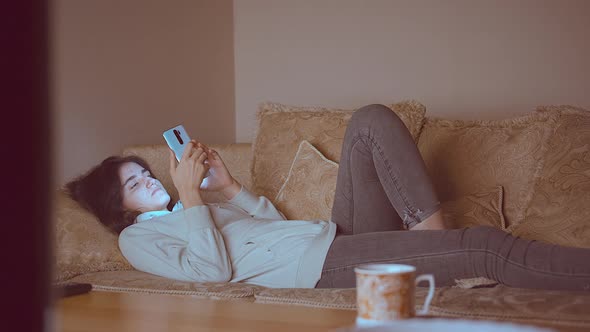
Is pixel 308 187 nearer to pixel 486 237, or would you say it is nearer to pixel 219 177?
pixel 219 177

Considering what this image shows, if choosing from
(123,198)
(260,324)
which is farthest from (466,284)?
(123,198)

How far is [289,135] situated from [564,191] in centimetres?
91

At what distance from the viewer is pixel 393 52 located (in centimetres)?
296

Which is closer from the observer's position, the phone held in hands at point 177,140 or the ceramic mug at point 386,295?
the ceramic mug at point 386,295

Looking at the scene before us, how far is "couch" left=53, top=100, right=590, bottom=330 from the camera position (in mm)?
1636

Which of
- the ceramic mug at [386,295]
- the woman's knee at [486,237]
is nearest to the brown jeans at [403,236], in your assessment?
the woman's knee at [486,237]

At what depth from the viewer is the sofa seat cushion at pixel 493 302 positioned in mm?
1106

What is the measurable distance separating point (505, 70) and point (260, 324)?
2.12 metres

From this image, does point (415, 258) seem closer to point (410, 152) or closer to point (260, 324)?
point (410, 152)

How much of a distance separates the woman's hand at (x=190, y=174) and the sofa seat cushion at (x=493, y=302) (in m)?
0.44

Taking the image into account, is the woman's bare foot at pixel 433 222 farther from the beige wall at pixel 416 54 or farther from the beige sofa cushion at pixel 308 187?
the beige wall at pixel 416 54

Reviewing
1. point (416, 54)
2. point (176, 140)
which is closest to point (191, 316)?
point (176, 140)

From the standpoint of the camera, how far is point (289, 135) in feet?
7.46

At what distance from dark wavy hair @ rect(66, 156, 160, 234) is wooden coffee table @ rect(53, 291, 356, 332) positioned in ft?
2.63
